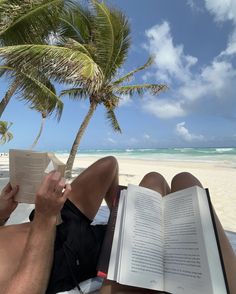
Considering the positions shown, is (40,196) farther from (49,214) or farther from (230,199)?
(230,199)

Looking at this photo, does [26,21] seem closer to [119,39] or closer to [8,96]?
[8,96]

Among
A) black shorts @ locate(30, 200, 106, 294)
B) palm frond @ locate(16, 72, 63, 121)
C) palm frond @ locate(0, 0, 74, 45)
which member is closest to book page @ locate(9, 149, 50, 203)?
black shorts @ locate(30, 200, 106, 294)

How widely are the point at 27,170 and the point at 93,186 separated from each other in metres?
0.38

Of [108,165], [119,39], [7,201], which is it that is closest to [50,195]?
[7,201]

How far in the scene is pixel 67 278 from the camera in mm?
1022

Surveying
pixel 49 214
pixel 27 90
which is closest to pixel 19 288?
pixel 49 214

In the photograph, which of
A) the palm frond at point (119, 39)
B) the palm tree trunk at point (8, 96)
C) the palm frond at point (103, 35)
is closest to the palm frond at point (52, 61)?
the palm tree trunk at point (8, 96)

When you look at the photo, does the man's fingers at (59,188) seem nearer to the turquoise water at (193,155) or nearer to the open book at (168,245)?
the open book at (168,245)

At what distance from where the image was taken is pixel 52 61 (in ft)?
16.2

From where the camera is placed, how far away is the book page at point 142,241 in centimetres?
77

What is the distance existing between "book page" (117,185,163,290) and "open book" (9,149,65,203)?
0.35 m

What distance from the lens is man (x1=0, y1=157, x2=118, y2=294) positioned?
2.49ft

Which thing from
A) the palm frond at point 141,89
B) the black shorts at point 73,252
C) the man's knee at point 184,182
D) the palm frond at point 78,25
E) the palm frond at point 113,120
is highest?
the palm frond at point 78,25

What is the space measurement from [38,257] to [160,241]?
395 mm
